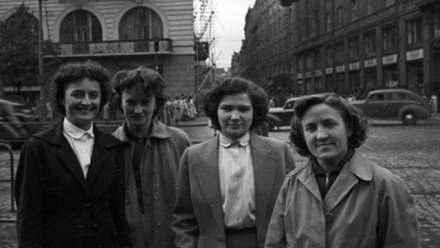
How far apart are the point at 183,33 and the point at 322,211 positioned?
1409 inches

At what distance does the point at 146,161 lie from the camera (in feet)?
10.2

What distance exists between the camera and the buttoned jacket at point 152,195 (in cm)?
307

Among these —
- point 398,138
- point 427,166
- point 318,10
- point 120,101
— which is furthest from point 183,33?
point 120,101

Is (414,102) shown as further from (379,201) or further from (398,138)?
(379,201)

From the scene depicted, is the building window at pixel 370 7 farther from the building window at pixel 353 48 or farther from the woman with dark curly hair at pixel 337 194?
the woman with dark curly hair at pixel 337 194

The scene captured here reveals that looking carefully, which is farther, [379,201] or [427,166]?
[427,166]

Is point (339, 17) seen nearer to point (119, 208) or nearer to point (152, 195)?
point (152, 195)

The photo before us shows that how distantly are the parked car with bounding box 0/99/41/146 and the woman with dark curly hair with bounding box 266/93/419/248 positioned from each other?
972 centimetres

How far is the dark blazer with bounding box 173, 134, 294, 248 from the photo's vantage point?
2.80m

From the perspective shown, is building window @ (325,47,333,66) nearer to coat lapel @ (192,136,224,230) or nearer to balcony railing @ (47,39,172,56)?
balcony railing @ (47,39,172,56)

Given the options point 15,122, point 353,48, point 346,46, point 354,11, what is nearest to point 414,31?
point 353,48

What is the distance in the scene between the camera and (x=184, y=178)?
9.71 feet

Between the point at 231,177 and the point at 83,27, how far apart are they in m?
37.7

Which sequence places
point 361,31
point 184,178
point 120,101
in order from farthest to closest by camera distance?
1. point 361,31
2. point 120,101
3. point 184,178
